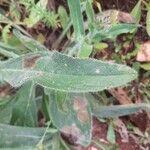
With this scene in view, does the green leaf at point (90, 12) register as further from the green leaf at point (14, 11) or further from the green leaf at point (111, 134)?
the green leaf at point (111, 134)

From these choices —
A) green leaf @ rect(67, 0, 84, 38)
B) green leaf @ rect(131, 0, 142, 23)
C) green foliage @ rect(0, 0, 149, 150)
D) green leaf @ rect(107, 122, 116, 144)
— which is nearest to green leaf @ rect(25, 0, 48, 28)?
green foliage @ rect(0, 0, 149, 150)

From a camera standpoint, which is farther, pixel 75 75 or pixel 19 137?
pixel 19 137

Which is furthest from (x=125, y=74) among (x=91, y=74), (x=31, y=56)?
(x=31, y=56)

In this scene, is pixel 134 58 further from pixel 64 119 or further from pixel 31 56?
pixel 31 56

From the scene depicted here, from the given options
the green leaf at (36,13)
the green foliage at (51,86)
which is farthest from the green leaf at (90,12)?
the green leaf at (36,13)

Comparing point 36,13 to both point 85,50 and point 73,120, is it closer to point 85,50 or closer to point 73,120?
point 85,50

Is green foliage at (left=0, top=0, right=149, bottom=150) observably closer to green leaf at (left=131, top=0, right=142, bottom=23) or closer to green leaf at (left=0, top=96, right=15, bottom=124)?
green leaf at (left=0, top=96, right=15, bottom=124)

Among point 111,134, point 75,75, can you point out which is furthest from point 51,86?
point 111,134

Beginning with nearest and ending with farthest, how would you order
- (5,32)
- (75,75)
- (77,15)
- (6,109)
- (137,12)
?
(75,75), (77,15), (6,109), (5,32), (137,12)
